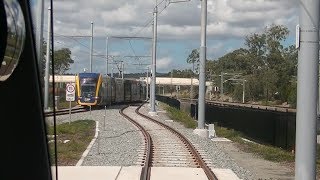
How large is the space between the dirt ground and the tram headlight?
11.5 m

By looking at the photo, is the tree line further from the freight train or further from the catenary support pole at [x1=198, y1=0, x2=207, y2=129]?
the catenary support pole at [x1=198, y1=0, x2=207, y2=129]

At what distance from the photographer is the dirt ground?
13.6 metres

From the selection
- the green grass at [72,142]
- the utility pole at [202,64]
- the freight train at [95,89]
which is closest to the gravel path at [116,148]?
the green grass at [72,142]

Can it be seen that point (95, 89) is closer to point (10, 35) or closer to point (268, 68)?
point (10, 35)

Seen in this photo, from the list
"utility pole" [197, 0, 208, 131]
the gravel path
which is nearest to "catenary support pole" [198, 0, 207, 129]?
"utility pole" [197, 0, 208, 131]

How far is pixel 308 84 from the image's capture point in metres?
6.95

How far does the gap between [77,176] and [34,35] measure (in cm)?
940

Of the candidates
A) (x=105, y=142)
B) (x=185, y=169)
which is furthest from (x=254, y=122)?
(x=185, y=169)

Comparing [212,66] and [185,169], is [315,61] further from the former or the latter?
[212,66]

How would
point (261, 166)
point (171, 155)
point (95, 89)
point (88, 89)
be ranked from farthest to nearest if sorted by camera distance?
point (88, 89)
point (95, 89)
point (171, 155)
point (261, 166)

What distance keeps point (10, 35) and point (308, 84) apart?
223 inches

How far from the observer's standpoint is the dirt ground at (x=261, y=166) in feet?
44.5

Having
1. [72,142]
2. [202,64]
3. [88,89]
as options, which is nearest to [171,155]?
[72,142]

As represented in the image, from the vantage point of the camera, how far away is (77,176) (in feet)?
37.9
